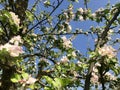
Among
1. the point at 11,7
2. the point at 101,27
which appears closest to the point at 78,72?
the point at 11,7

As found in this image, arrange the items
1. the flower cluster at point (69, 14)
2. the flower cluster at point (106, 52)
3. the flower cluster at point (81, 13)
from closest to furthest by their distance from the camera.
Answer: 1. the flower cluster at point (106, 52)
2. the flower cluster at point (81, 13)
3. the flower cluster at point (69, 14)

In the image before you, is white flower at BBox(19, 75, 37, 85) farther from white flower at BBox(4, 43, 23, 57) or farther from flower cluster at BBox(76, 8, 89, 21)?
flower cluster at BBox(76, 8, 89, 21)

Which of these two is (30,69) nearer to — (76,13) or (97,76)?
(76,13)

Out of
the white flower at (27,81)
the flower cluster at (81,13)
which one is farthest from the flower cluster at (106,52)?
the flower cluster at (81,13)

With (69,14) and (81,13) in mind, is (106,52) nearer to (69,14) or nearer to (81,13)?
(81,13)

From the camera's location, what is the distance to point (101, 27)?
11.1 m

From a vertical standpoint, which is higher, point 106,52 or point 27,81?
point 106,52

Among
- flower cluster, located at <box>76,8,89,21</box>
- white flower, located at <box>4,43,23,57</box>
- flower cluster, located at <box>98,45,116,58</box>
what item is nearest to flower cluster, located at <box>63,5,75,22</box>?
flower cluster, located at <box>76,8,89,21</box>

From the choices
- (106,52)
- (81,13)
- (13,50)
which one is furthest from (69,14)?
(13,50)

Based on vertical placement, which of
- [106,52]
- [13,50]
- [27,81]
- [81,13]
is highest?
[81,13]

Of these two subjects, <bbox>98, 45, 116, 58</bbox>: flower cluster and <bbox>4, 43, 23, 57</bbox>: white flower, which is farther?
<bbox>98, 45, 116, 58</bbox>: flower cluster

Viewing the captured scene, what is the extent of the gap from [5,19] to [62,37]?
292 centimetres

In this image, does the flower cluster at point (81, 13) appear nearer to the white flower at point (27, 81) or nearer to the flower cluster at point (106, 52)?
the flower cluster at point (106, 52)

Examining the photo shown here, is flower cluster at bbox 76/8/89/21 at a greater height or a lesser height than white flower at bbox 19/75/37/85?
greater
